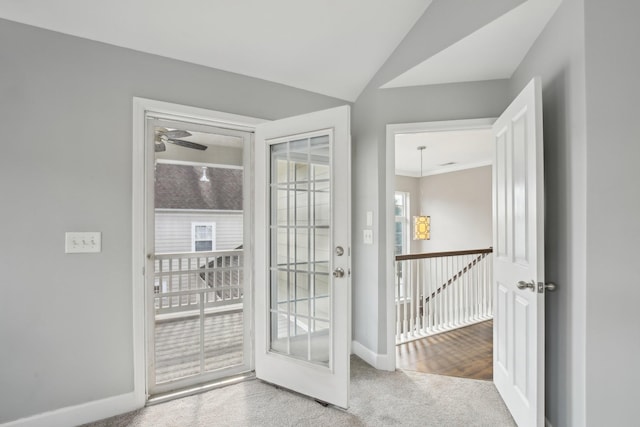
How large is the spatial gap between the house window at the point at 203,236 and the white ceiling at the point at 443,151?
251 centimetres

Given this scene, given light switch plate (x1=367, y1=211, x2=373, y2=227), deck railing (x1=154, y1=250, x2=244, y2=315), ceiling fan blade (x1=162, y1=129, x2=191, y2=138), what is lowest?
deck railing (x1=154, y1=250, x2=244, y2=315)

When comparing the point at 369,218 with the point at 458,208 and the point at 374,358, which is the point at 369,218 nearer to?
the point at 374,358

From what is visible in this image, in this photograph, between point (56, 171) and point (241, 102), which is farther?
point (241, 102)

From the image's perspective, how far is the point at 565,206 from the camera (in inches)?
63.7

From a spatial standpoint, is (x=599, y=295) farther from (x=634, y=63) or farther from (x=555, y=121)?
(x=634, y=63)

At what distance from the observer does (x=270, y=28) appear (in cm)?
215

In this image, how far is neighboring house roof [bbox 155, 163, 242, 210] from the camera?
93.7 inches

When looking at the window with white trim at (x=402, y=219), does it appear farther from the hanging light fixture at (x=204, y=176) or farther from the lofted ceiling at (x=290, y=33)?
the hanging light fixture at (x=204, y=176)

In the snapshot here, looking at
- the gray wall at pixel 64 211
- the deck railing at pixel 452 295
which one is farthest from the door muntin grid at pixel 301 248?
the deck railing at pixel 452 295

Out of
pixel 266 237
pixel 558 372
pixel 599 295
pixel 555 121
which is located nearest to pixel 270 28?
pixel 266 237

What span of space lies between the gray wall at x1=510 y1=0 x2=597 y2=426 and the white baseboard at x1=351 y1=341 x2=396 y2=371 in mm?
1159

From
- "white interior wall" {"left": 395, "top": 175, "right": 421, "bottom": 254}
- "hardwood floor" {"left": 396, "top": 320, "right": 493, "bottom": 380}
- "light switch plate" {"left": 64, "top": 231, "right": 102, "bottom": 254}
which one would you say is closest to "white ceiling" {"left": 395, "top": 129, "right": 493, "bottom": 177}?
"white interior wall" {"left": 395, "top": 175, "right": 421, "bottom": 254}

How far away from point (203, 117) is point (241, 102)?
35 centimetres

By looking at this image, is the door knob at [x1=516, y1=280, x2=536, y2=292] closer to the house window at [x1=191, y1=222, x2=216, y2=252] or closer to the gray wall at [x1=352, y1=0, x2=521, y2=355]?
the gray wall at [x1=352, y1=0, x2=521, y2=355]
